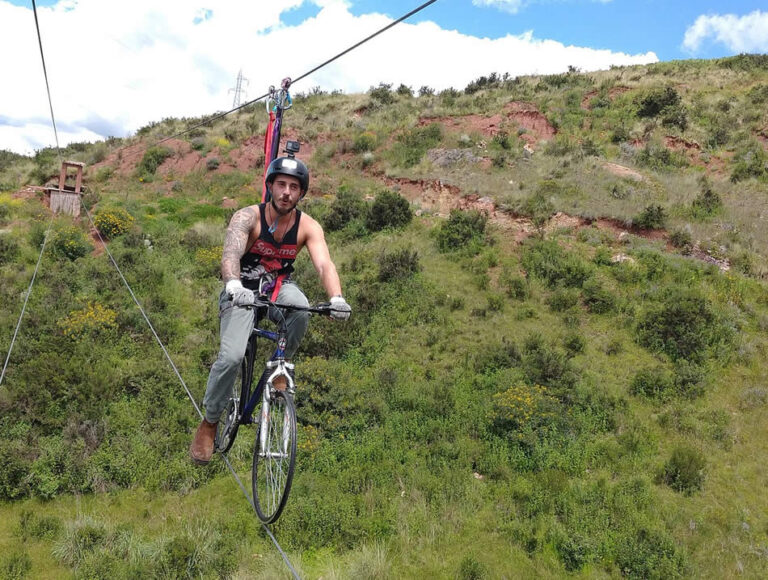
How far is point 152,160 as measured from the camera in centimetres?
2848

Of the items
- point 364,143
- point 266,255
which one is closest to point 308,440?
point 266,255

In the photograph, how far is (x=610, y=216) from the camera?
57.1 feet

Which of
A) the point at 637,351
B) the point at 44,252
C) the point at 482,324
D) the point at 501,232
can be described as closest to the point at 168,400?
the point at 482,324

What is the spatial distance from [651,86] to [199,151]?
29.3m

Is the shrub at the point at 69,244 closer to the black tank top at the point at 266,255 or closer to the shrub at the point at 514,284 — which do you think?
the shrub at the point at 514,284

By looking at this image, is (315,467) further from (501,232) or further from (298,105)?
(298,105)

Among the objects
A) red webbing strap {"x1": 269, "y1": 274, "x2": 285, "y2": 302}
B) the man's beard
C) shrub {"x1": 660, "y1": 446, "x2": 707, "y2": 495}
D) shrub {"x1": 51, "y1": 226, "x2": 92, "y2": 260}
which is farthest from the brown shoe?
shrub {"x1": 51, "y1": 226, "x2": 92, "y2": 260}

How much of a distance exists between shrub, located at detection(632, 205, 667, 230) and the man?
1555 cm

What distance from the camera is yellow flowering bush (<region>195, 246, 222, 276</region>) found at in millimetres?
16844

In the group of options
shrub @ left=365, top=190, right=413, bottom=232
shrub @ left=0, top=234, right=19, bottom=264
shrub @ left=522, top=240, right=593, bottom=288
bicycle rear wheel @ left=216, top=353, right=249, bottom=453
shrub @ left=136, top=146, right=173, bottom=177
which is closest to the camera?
bicycle rear wheel @ left=216, top=353, right=249, bottom=453

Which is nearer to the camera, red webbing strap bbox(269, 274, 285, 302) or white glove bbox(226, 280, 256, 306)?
white glove bbox(226, 280, 256, 306)

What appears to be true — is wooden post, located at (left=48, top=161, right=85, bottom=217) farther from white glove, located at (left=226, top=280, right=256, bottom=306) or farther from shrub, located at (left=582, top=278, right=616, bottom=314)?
white glove, located at (left=226, top=280, right=256, bottom=306)

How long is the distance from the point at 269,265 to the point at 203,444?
2.10 m

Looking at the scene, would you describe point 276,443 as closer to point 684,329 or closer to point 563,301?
point 563,301
